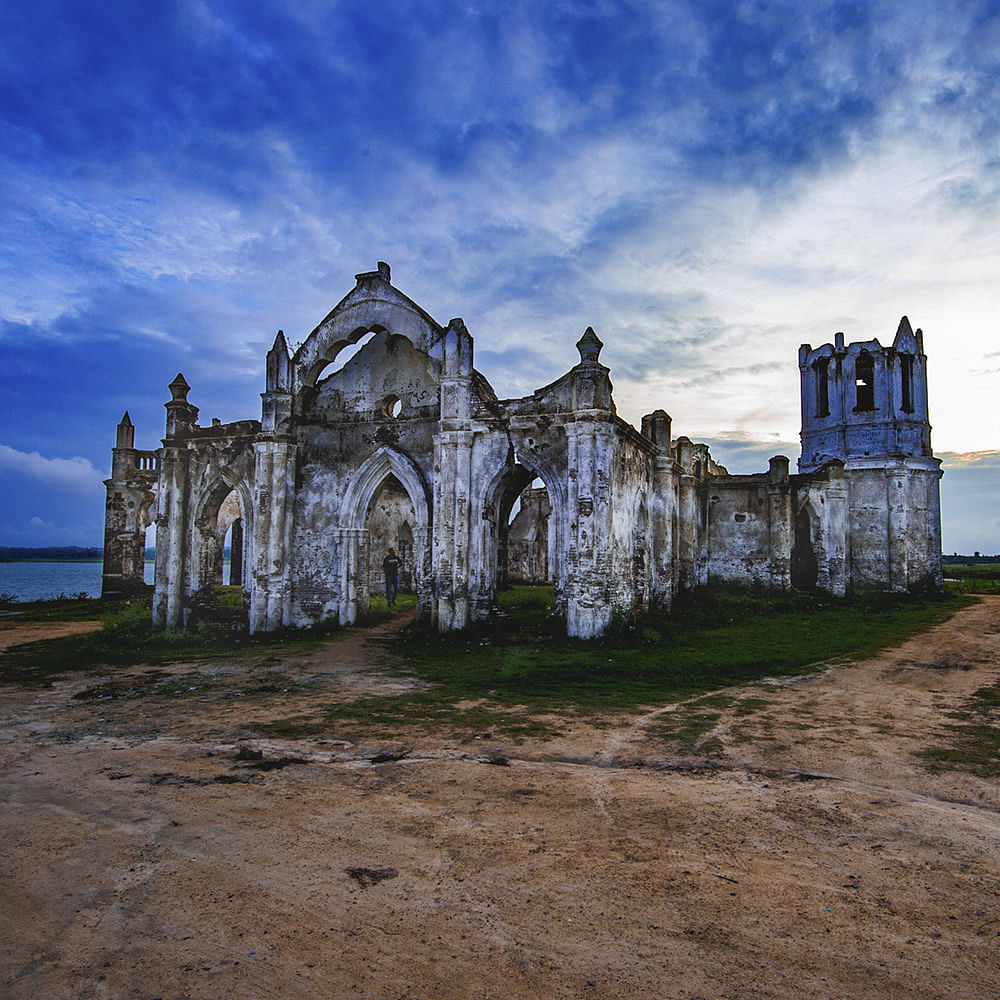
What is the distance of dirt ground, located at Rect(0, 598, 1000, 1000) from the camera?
121 inches

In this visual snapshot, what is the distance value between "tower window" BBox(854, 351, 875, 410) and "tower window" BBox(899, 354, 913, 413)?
1148mm

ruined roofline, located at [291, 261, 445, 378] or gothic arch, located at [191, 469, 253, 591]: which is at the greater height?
ruined roofline, located at [291, 261, 445, 378]

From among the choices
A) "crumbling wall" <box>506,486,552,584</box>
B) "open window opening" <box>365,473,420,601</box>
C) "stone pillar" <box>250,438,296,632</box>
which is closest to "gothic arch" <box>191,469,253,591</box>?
"stone pillar" <box>250,438,296,632</box>

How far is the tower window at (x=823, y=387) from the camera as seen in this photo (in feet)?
98.7

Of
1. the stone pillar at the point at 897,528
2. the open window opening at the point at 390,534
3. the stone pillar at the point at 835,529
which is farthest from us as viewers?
the open window opening at the point at 390,534

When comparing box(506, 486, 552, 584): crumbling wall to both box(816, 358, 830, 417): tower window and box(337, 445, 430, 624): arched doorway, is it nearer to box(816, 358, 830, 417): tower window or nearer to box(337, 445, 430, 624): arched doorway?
box(816, 358, 830, 417): tower window

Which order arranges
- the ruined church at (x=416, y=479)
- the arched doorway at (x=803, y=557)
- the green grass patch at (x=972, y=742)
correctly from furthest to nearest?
the arched doorway at (x=803, y=557)
the ruined church at (x=416, y=479)
the green grass patch at (x=972, y=742)

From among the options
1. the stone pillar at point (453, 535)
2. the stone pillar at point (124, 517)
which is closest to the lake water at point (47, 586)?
the stone pillar at point (124, 517)

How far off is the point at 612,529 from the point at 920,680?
6.16 metres

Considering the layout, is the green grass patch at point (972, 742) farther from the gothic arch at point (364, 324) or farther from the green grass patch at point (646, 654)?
the gothic arch at point (364, 324)

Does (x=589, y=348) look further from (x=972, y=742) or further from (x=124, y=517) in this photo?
(x=124, y=517)

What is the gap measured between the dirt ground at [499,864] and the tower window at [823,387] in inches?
1007

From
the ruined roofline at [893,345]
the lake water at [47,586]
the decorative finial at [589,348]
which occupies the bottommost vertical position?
the lake water at [47,586]

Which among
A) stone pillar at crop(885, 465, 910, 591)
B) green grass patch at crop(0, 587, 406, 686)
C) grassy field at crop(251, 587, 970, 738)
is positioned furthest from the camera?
stone pillar at crop(885, 465, 910, 591)
